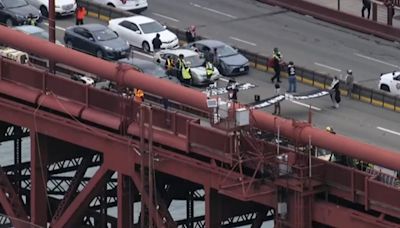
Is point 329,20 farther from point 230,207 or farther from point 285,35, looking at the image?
point 230,207

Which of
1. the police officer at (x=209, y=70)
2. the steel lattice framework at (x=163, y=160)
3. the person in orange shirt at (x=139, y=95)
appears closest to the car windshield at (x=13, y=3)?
the police officer at (x=209, y=70)

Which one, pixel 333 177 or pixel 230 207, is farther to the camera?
pixel 230 207

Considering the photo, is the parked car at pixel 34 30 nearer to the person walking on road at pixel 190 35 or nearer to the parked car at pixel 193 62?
the parked car at pixel 193 62

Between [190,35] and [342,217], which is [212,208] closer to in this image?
[342,217]

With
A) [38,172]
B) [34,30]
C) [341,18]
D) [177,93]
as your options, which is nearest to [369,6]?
[341,18]

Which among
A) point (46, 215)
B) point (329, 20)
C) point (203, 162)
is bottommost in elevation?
point (329, 20)

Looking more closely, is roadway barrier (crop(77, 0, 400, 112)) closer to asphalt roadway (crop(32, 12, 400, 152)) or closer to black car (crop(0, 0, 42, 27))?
asphalt roadway (crop(32, 12, 400, 152))

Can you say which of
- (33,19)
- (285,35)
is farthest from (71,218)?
(285,35)
